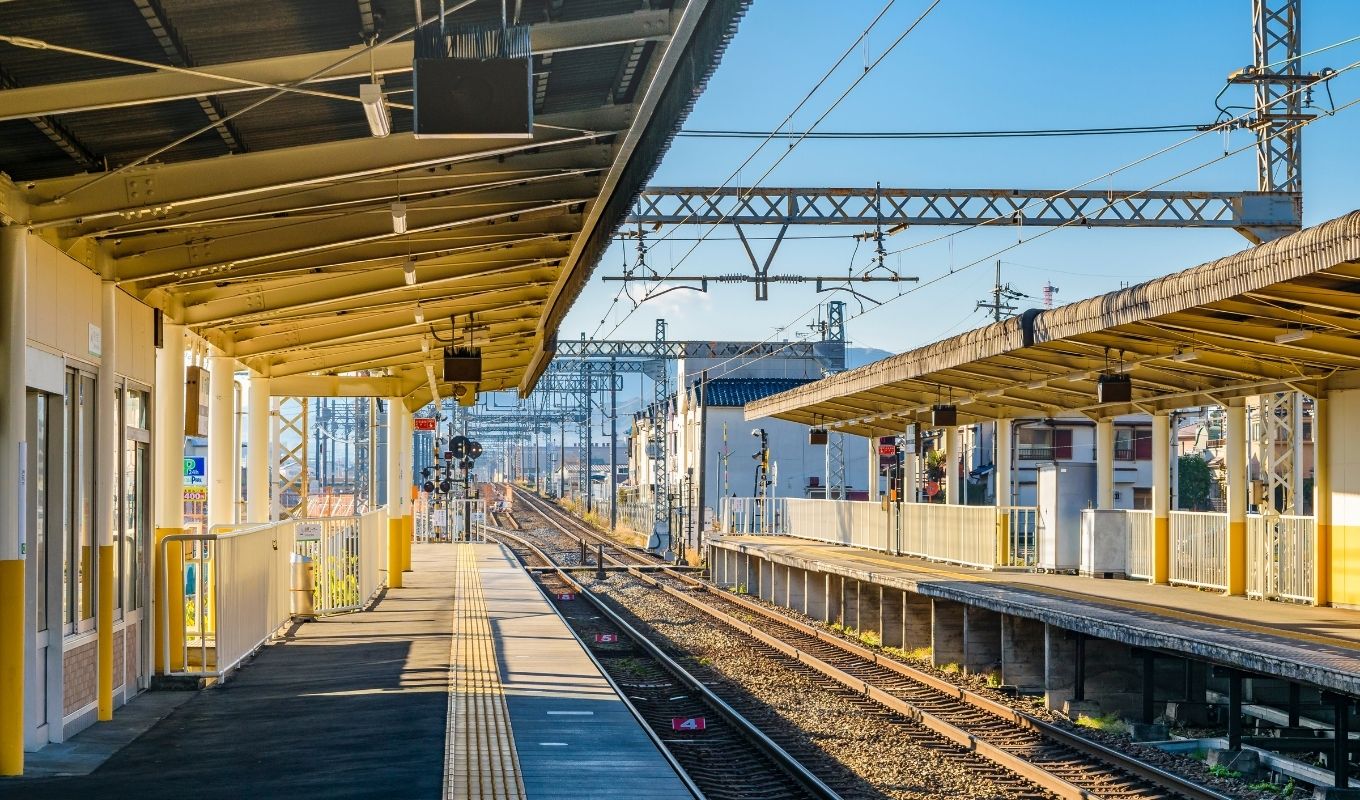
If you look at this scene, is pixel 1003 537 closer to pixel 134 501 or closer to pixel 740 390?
pixel 134 501

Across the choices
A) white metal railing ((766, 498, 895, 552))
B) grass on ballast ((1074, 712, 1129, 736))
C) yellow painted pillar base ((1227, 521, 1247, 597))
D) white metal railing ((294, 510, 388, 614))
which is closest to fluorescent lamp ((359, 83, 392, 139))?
grass on ballast ((1074, 712, 1129, 736))

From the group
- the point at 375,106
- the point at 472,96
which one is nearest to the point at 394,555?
the point at 375,106

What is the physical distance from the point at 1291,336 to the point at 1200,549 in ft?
20.1

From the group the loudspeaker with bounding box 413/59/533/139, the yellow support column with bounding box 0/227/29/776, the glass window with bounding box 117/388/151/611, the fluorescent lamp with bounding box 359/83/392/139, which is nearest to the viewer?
the loudspeaker with bounding box 413/59/533/139

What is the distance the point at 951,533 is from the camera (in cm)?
2566

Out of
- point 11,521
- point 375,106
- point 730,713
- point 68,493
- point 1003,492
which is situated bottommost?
point 730,713

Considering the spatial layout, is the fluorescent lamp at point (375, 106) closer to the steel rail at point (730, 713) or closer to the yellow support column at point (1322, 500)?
the steel rail at point (730, 713)

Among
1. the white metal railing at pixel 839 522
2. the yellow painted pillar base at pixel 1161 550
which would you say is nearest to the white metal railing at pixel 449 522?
the white metal railing at pixel 839 522

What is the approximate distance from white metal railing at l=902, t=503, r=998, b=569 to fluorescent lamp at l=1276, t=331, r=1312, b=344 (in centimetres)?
956

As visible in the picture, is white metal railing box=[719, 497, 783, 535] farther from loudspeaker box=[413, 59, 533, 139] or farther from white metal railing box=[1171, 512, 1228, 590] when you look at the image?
loudspeaker box=[413, 59, 533, 139]

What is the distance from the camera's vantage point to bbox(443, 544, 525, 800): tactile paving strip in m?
8.64

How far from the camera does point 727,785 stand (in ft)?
38.2

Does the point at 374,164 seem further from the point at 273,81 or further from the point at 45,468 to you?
the point at 45,468

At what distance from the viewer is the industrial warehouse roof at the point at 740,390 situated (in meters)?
62.0
